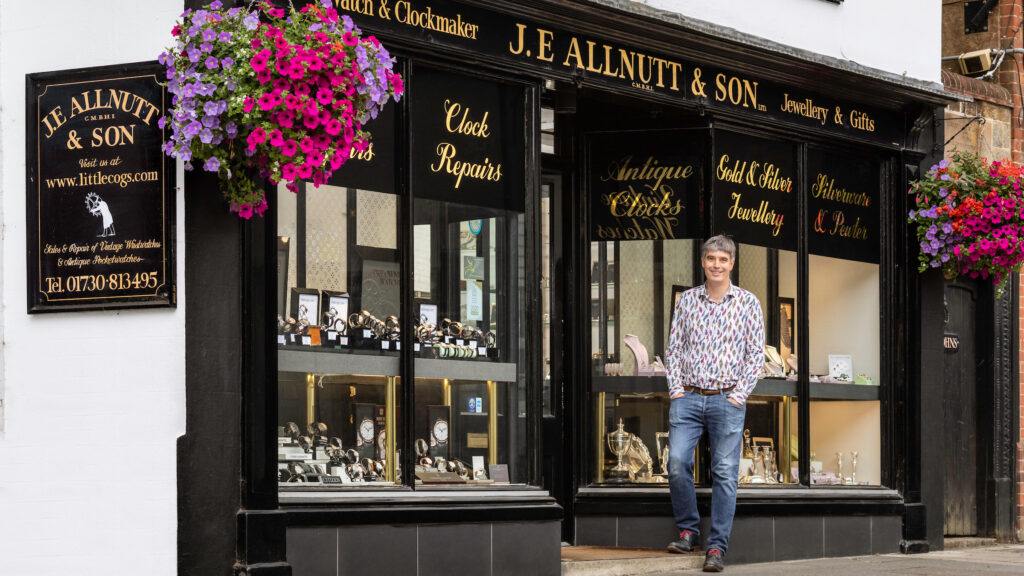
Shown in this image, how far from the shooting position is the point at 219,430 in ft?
23.3

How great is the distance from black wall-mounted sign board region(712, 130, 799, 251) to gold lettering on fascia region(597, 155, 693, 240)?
0.97 ft

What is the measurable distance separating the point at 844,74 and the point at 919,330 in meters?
2.09

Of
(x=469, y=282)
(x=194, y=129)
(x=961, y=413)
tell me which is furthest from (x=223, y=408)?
(x=961, y=413)

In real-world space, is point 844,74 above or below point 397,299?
above

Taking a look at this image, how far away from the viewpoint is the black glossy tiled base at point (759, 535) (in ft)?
31.8

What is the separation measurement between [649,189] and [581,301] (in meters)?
0.90

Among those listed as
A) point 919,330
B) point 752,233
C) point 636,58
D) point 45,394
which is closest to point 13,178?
point 45,394

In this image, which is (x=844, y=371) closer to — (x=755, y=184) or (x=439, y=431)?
(x=755, y=184)

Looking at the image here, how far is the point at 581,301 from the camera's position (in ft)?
32.8

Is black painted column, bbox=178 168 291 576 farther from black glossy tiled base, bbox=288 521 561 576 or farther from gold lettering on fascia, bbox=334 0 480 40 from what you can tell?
gold lettering on fascia, bbox=334 0 480 40

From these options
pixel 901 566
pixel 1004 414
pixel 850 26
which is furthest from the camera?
pixel 1004 414

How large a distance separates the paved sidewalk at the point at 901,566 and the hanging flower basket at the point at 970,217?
212 cm

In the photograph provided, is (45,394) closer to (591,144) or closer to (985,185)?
(591,144)

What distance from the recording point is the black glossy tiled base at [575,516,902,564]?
969 centimetres
